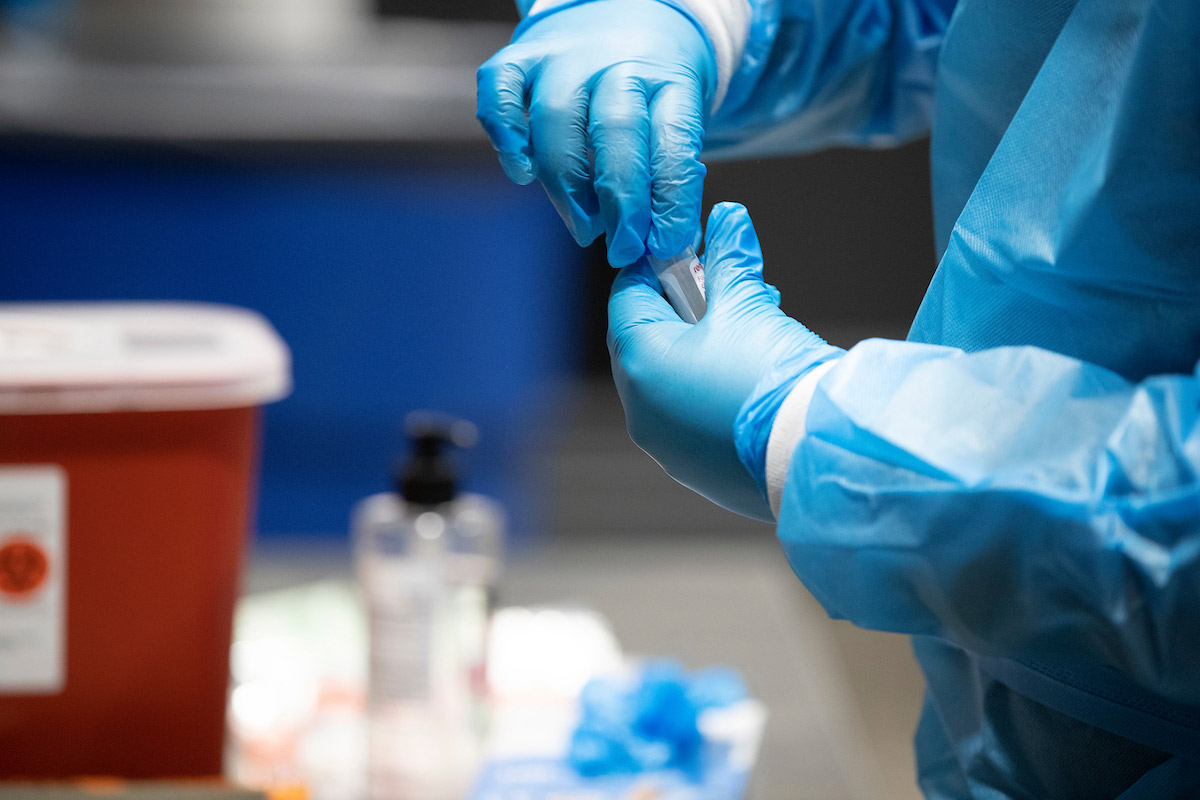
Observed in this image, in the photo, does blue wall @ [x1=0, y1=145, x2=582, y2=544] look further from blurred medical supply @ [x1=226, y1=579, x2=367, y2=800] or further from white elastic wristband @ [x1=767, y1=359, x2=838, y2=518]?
white elastic wristband @ [x1=767, y1=359, x2=838, y2=518]

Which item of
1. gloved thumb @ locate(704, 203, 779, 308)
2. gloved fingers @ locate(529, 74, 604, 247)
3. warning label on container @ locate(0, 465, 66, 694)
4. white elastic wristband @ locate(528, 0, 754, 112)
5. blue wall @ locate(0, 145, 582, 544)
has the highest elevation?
white elastic wristband @ locate(528, 0, 754, 112)

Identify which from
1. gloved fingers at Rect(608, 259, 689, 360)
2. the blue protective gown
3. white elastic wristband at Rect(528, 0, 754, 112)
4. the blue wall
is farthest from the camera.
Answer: the blue wall

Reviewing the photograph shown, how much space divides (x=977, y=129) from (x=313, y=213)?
1.48 meters

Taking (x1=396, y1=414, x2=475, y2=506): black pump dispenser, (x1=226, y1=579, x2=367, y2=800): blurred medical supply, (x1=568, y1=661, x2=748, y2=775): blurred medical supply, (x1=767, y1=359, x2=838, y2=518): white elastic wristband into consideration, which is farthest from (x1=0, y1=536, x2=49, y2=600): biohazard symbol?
(x1=767, y1=359, x2=838, y2=518): white elastic wristband

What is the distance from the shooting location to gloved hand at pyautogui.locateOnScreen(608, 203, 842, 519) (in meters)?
0.46

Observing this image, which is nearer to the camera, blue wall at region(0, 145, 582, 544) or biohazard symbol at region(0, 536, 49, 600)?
biohazard symbol at region(0, 536, 49, 600)

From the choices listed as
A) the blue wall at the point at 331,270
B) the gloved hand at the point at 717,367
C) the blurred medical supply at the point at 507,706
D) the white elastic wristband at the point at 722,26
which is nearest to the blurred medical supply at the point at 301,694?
the blurred medical supply at the point at 507,706

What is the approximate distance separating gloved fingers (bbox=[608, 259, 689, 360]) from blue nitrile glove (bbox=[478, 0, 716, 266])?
0.04 ft

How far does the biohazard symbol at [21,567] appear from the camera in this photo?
668 mm

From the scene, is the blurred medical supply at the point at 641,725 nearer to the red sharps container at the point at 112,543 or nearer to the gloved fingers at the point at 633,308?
the red sharps container at the point at 112,543

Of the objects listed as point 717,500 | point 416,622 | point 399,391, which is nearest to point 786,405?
point 717,500

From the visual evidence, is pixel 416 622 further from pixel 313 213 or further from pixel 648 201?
pixel 313 213

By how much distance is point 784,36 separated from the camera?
0.66m

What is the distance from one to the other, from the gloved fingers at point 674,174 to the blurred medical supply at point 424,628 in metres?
0.35
